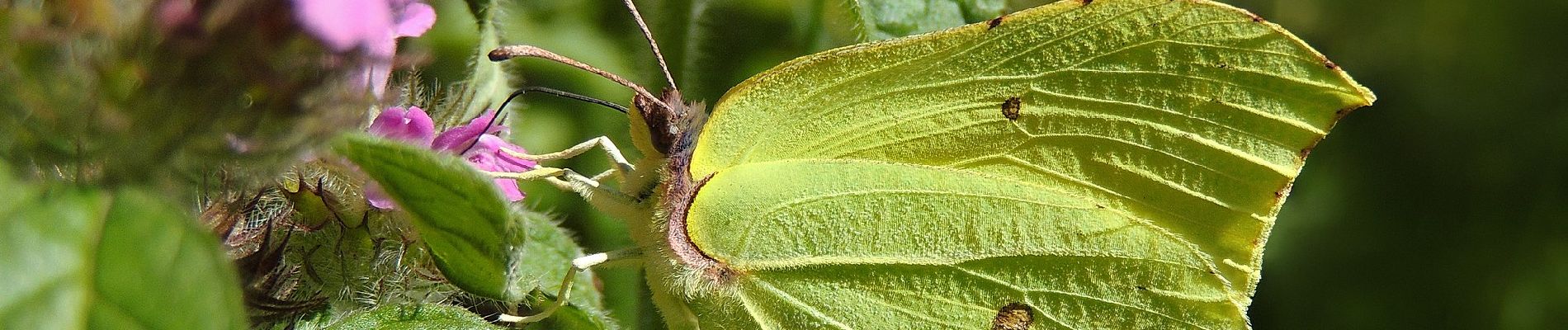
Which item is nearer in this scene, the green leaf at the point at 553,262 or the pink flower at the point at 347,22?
the pink flower at the point at 347,22

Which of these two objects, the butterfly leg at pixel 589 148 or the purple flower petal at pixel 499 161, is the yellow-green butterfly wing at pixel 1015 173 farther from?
the purple flower petal at pixel 499 161

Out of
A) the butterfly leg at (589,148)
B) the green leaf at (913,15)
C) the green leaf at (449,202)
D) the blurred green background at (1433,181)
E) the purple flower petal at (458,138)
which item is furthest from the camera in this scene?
the blurred green background at (1433,181)

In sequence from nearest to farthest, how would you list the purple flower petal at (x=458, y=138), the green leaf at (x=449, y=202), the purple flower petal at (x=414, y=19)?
the green leaf at (x=449, y=202)
the purple flower petal at (x=414, y=19)
the purple flower petal at (x=458, y=138)

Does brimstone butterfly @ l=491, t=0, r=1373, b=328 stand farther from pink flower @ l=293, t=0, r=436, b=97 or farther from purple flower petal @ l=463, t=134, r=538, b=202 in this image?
pink flower @ l=293, t=0, r=436, b=97

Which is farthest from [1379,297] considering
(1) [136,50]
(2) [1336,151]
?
(1) [136,50]

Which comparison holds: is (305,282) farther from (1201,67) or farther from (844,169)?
(1201,67)

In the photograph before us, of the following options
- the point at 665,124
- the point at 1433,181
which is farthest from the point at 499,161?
the point at 1433,181

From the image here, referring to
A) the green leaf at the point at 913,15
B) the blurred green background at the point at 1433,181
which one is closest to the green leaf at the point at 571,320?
the green leaf at the point at 913,15
